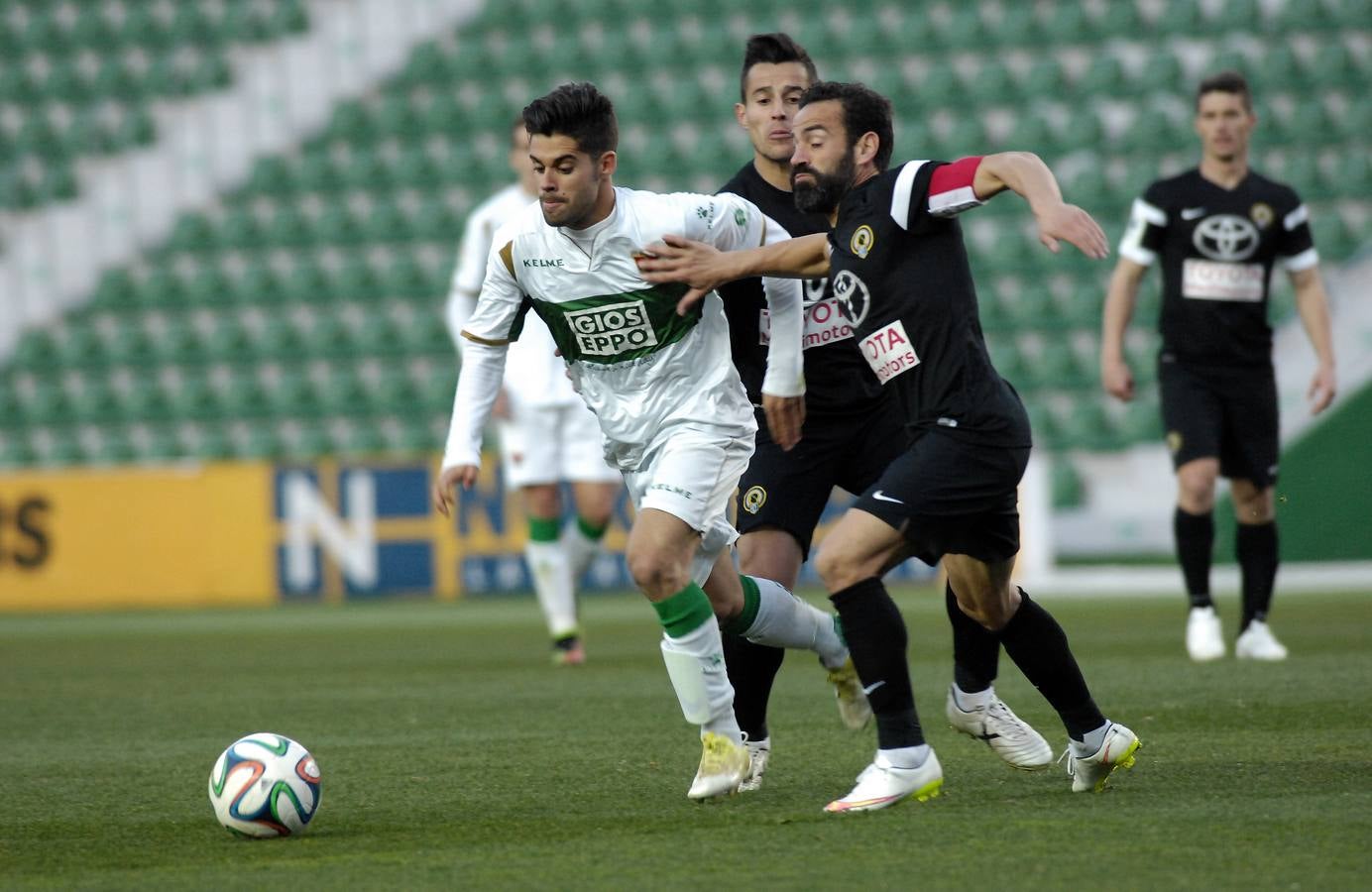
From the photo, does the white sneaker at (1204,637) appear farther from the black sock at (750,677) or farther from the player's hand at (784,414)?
the player's hand at (784,414)

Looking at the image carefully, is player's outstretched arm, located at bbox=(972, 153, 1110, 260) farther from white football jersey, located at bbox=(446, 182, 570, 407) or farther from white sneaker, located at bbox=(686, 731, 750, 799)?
white football jersey, located at bbox=(446, 182, 570, 407)

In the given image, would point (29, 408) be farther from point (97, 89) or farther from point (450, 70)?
point (450, 70)

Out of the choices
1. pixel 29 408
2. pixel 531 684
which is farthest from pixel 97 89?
pixel 531 684

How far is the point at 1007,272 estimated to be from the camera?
54.1ft

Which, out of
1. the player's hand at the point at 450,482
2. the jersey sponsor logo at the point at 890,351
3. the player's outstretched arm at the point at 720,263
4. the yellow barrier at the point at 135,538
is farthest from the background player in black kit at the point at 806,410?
the yellow barrier at the point at 135,538

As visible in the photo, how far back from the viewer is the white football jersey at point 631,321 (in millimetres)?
4711

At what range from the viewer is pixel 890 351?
173 inches

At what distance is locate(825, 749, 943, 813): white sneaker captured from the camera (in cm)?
411

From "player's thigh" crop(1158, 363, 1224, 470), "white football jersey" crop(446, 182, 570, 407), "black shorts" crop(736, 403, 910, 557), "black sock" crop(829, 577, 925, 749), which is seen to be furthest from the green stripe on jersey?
"white football jersey" crop(446, 182, 570, 407)

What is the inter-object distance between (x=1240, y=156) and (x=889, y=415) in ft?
11.1

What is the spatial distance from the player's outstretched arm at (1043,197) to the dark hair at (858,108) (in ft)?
1.40

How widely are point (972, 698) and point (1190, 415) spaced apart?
347cm

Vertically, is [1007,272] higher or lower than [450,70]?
lower

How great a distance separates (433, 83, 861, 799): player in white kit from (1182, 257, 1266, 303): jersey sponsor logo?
3659mm
